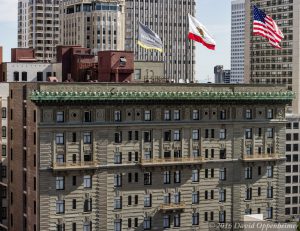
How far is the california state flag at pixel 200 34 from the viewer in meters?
123

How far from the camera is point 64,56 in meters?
140

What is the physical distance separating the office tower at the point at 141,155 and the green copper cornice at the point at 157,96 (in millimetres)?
157

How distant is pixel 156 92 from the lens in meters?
118

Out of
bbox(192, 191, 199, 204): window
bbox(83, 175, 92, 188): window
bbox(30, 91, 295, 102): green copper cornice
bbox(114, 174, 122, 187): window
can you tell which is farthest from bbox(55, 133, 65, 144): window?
bbox(192, 191, 199, 204): window

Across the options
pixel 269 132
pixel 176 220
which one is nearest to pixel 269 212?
pixel 269 132

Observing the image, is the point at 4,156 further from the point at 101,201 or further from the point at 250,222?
the point at 250,222

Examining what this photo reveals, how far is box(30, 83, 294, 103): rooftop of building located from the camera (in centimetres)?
11150

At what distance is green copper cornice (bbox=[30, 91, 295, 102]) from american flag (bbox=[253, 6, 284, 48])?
8712 millimetres

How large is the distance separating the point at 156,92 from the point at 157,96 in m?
0.98

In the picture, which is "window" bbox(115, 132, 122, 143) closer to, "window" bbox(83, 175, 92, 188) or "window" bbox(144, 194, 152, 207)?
"window" bbox(83, 175, 92, 188)

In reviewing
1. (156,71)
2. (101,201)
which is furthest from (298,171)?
(101,201)

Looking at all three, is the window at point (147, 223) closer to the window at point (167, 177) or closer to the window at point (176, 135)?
the window at point (167, 177)

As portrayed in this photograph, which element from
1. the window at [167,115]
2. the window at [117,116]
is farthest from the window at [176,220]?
the window at [117,116]

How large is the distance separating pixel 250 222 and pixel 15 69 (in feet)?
184
